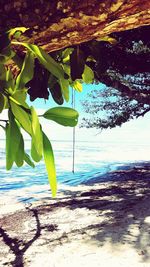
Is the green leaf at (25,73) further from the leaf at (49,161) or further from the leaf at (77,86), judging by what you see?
the leaf at (77,86)

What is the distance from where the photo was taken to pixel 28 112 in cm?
83

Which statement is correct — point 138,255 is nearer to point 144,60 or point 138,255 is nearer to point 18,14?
point 144,60

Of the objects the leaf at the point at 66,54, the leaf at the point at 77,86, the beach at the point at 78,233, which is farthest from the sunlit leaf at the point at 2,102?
the beach at the point at 78,233

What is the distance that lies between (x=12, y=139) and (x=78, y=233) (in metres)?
6.18

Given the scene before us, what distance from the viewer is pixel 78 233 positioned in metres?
6.73

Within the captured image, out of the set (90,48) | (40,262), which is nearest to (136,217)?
(40,262)

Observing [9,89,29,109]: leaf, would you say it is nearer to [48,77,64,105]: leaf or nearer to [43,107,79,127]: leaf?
[43,107,79,127]: leaf

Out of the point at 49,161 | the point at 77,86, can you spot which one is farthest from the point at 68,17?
the point at 77,86

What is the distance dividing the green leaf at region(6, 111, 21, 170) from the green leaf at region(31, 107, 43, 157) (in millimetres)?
53

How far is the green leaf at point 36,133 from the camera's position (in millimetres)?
783

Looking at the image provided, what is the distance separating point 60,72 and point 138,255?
4926mm

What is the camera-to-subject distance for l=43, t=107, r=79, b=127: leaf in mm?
857

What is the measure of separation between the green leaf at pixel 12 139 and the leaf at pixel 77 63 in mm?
369

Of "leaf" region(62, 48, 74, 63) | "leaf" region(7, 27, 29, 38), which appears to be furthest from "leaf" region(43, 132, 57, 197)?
"leaf" region(62, 48, 74, 63)
